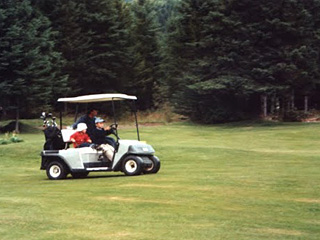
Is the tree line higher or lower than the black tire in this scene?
higher

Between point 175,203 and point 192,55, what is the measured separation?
42.9m

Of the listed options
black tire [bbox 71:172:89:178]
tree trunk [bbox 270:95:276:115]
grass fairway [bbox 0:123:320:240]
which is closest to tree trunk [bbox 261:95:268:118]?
tree trunk [bbox 270:95:276:115]

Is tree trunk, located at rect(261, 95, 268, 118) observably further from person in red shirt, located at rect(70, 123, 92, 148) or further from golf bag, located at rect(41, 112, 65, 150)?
golf bag, located at rect(41, 112, 65, 150)

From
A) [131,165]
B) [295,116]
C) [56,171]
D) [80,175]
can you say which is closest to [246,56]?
[295,116]

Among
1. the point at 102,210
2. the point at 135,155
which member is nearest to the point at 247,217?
the point at 102,210

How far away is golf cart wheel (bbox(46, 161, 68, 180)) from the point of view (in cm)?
1812

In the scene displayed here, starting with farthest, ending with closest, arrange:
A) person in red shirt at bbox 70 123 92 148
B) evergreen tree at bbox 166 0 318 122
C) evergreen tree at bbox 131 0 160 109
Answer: evergreen tree at bbox 131 0 160 109 < evergreen tree at bbox 166 0 318 122 < person in red shirt at bbox 70 123 92 148

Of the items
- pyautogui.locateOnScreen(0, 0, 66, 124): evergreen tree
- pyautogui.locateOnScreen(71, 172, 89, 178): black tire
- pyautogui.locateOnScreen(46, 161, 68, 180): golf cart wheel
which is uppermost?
pyautogui.locateOnScreen(0, 0, 66, 124): evergreen tree

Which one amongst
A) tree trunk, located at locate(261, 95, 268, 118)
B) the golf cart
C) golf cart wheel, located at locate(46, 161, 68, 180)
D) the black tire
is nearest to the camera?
the golf cart

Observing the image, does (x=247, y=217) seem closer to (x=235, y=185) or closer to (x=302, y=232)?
(x=302, y=232)

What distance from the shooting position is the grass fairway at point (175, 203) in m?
9.10

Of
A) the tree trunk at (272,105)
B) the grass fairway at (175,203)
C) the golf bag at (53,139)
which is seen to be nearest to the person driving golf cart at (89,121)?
the golf bag at (53,139)

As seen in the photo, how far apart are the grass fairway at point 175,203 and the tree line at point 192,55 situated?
20.5 metres

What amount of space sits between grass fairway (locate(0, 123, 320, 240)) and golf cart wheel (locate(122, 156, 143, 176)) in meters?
0.23
